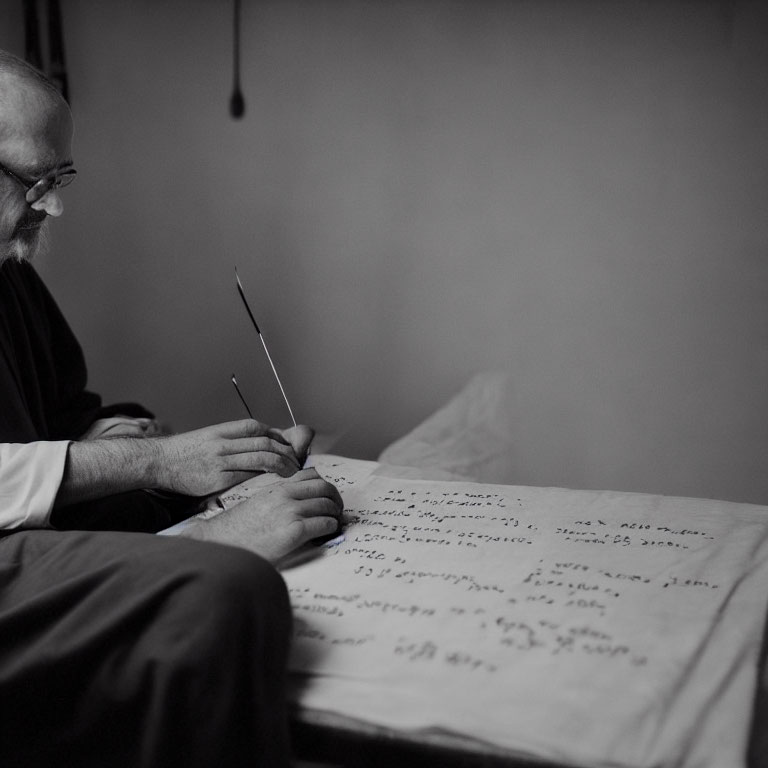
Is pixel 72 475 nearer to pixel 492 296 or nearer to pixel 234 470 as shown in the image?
pixel 234 470

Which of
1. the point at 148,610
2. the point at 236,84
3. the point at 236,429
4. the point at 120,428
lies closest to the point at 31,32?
the point at 236,84

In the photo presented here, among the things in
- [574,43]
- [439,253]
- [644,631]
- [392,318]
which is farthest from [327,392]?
[644,631]

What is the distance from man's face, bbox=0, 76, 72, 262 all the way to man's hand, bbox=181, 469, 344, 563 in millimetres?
554

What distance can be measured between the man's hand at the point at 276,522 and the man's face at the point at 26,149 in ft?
1.82

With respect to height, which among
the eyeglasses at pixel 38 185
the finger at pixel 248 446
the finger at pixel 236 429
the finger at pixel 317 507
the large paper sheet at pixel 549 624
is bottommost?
the large paper sheet at pixel 549 624

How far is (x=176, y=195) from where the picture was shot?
2094 mm

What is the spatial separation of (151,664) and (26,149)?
799mm

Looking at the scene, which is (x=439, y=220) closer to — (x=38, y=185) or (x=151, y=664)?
(x=38, y=185)

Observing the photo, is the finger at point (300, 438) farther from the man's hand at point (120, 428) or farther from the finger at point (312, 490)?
the man's hand at point (120, 428)

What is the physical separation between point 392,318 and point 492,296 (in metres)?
0.24

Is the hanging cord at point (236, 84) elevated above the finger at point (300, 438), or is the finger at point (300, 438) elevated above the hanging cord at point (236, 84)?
the hanging cord at point (236, 84)

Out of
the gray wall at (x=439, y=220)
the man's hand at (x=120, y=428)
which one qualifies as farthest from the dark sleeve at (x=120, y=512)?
the gray wall at (x=439, y=220)

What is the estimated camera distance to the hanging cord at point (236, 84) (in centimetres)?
194

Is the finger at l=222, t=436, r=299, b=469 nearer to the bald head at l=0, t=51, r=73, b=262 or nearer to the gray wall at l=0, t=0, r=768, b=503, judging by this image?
the bald head at l=0, t=51, r=73, b=262
